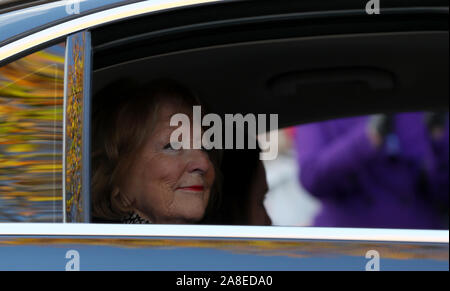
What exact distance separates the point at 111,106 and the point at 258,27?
65cm

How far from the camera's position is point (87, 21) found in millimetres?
1949

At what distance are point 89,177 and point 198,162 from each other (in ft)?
2.55

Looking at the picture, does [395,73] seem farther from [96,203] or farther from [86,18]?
[86,18]

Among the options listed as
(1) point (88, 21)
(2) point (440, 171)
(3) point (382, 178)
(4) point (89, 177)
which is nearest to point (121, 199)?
(4) point (89, 177)

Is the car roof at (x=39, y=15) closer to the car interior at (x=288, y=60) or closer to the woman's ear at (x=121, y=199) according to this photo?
the car interior at (x=288, y=60)

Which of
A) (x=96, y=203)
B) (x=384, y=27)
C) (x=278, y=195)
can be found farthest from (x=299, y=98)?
(x=96, y=203)

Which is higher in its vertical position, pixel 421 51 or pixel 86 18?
pixel 421 51

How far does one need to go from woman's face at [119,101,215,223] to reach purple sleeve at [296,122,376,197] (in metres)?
1.29

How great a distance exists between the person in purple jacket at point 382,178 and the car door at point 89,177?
181 centimetres

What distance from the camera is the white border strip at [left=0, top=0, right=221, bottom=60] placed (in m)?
1.92

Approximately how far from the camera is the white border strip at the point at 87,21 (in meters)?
1.92

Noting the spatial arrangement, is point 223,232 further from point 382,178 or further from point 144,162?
point 382,178
